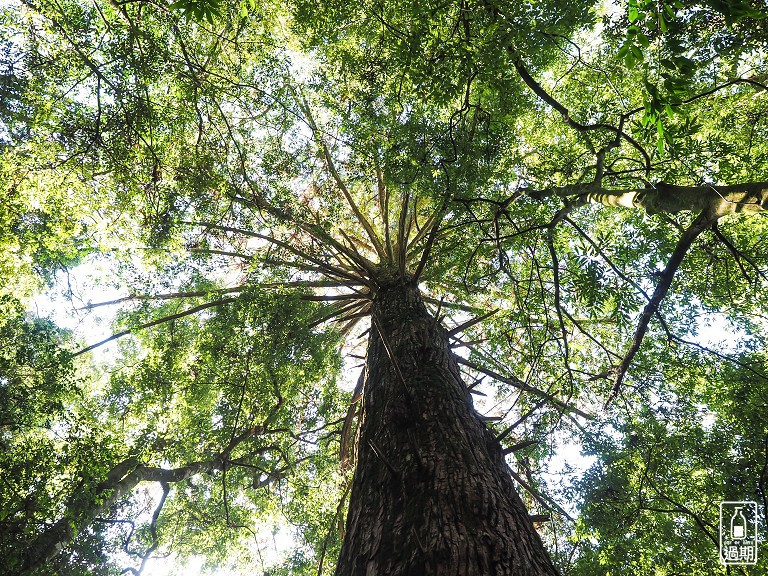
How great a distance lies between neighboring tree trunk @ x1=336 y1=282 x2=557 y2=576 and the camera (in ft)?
6.59

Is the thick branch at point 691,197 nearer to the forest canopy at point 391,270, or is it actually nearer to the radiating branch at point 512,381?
the forest canopy at point 391,270

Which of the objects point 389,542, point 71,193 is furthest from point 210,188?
point 389,542

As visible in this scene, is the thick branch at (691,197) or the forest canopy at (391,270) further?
the forest canopy at (391,270)

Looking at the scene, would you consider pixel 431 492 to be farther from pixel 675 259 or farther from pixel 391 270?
pixel 391 270

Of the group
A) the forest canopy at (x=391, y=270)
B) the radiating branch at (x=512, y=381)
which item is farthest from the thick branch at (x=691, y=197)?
the radiating branch at (x=512, y=381)

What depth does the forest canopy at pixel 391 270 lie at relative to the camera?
330 cm

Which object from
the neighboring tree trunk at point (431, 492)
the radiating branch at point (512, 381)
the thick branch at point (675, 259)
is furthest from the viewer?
the radiating branch at point (512, 381)

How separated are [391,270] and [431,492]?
17.9 ft

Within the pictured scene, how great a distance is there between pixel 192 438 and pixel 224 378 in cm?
153

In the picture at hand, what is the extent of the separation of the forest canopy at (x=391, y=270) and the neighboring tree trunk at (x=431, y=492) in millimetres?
20

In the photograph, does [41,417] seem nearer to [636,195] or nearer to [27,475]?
[27,475]

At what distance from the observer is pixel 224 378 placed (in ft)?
18.7

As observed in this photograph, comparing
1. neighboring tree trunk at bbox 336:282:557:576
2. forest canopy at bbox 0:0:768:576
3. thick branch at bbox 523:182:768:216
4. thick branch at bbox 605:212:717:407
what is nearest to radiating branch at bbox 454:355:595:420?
forest canopy at bbox 0:0:768:576

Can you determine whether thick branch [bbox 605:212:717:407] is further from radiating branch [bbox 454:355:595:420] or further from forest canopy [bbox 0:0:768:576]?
radiating branch [bbox 454:355:595:420]
